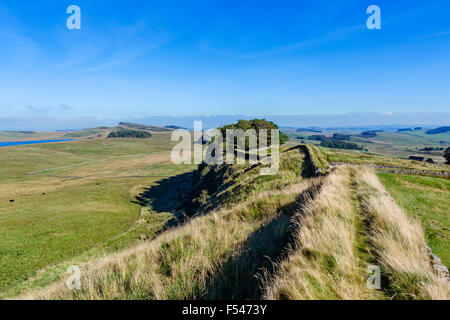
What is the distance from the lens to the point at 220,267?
521 cm

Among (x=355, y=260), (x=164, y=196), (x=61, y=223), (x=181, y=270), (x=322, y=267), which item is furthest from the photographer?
(x=164, y=196)

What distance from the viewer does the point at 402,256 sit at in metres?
4.02

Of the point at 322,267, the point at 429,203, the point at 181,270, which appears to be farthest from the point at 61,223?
the point at 429,203

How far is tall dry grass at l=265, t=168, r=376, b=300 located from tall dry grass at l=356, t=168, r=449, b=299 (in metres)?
0.47

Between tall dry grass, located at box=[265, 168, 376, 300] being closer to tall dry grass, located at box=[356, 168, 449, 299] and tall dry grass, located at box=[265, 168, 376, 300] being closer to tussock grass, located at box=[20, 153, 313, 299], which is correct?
tall dry grass, located at box=[356, 168, 449, 299]

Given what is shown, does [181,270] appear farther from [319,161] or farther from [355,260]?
[319,161]

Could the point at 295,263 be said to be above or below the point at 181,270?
above

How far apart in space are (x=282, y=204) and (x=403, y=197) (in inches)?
237

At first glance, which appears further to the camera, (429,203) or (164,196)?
(164,196)

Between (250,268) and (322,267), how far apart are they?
1.79 metres

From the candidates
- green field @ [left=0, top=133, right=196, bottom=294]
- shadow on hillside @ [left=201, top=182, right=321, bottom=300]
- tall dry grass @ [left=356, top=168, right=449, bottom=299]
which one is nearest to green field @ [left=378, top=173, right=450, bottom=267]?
tall dry grass @ [left=356, top=168, right=449, bottom=299]

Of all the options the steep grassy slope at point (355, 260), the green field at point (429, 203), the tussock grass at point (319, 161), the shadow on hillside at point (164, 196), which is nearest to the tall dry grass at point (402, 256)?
the steep grassy slope at point (355, 260)

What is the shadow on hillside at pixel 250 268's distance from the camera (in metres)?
4.43

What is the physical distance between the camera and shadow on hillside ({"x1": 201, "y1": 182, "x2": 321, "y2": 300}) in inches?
174
